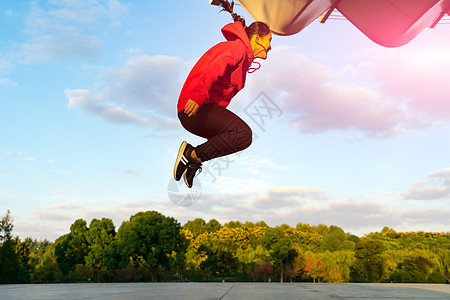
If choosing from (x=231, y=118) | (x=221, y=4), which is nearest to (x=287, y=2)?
(x=221, y=4)

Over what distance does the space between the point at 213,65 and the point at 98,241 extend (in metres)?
27.7

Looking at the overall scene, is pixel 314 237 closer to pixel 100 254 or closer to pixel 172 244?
pixel 172 244

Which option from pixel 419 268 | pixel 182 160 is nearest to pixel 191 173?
pixel 182 160

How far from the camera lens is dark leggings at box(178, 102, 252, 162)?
345 cm

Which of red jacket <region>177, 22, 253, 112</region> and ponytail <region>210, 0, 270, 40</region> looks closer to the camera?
red jacket <region>177, 22, 253, 112</region>

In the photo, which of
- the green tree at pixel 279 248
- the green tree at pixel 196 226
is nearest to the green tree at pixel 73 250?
the green tree at pixel 279 248

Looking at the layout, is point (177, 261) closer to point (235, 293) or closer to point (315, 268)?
point (315, 268)

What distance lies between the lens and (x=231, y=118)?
3.52 metres

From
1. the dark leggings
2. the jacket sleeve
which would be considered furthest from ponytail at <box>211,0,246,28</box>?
the dark leggings

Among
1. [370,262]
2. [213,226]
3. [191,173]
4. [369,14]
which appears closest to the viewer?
[191,173]

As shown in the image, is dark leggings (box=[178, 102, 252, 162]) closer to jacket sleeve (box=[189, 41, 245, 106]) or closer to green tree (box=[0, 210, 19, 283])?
jacket sleeve (box=[189, 41, 245, 106])

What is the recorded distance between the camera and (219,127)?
3.51 metres

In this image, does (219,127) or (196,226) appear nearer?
(219,127)

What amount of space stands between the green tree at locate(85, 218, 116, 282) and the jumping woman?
84.6 ft
